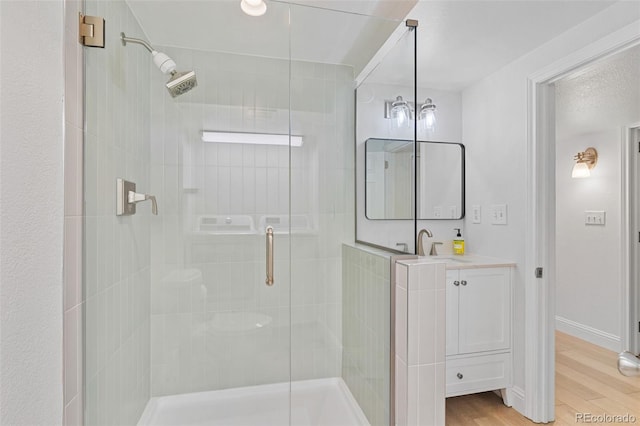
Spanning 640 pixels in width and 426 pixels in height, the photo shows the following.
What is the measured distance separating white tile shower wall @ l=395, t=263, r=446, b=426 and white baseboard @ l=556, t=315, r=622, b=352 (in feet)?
8.64

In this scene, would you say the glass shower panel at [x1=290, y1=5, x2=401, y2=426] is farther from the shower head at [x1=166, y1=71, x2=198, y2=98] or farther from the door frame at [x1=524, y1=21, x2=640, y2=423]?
the door frame at [x1=524, y1=21, x2=640, y2=423]

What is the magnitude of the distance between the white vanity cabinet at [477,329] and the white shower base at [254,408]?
0.72 meters

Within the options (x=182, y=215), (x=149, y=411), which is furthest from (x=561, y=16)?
(x=149, y=411)

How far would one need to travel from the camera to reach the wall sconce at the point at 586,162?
320cm

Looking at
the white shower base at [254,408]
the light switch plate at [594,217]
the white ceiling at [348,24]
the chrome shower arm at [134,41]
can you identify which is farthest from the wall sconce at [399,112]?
the light switch plate at [594,217]

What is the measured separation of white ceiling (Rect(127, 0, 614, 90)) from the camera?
1581mm

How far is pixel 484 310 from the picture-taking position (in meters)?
2.11

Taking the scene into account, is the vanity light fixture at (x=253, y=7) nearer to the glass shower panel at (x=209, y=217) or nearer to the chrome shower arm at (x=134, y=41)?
the glass shower panel at (x=209, y=217)

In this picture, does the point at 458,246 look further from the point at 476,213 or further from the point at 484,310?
the point at 484,310

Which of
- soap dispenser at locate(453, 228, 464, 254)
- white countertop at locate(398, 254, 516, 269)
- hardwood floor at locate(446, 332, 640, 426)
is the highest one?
soap dispenser at locate(453, 228, 464, 254)

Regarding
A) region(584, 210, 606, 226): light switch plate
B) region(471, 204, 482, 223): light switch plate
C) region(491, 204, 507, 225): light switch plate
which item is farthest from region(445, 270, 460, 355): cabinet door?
region(584, 210, 606, 226): light switch plate

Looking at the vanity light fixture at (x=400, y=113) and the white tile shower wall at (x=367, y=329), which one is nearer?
the white tile shower wall at (x=367, y=329)

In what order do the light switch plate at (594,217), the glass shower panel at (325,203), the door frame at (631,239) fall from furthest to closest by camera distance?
the light switch plate at (594,217)
the door frame at (631,239)
the glass shower panel at (325,203)

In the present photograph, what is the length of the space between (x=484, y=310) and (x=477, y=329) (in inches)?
5.0
